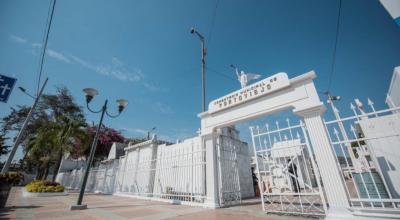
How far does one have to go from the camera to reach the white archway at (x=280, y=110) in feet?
12.4

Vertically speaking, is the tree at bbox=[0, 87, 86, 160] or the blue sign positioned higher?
the tree at bbox=[0, 87, 86, 160]

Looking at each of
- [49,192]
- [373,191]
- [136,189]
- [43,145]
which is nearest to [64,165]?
[43,145]

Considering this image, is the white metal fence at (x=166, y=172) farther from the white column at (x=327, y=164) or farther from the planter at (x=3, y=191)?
the planter at (x=3, y=191)

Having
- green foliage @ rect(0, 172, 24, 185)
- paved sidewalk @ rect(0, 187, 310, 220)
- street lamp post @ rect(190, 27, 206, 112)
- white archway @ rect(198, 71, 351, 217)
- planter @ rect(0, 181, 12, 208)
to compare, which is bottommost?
paved sidewalk @ rect(0, 187, 310, 220)

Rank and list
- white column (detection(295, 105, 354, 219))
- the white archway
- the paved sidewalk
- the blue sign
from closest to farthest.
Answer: white column (detection(295, 105, 354, 219)), the white archway, the paved sidewalk, the blue sign

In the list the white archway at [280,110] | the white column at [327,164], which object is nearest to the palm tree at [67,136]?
the white archway at [280,110]

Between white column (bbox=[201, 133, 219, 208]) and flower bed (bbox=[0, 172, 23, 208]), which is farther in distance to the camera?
flower bed (bbox=[0, 172, 23, 208])

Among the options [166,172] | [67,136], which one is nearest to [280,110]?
[166,172]

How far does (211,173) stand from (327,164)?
11.9 feet

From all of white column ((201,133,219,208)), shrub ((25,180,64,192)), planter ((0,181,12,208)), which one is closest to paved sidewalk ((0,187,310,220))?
planter ((0,181,12,208))

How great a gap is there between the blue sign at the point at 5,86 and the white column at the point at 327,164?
9.45 meters

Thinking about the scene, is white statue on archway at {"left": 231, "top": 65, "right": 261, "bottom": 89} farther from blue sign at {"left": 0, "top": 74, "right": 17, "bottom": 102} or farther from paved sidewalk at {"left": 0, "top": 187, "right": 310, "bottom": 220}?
blue sign at {"left": 0, "top": 74, "right": 17, "bottom": 102}

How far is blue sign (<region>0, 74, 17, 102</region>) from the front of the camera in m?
5.83

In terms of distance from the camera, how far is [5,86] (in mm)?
5938
